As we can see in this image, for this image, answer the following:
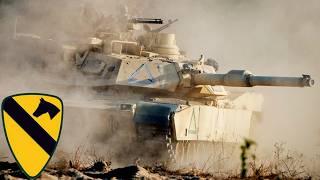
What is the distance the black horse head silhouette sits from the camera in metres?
3.47

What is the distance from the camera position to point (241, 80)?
35.7 feet

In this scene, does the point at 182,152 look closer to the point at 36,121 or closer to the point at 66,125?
the point at 66,125

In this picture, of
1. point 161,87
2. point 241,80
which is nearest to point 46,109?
point 161,87

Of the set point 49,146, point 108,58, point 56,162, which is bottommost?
point 56,162

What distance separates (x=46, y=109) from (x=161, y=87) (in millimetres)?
7345

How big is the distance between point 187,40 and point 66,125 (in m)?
12.8

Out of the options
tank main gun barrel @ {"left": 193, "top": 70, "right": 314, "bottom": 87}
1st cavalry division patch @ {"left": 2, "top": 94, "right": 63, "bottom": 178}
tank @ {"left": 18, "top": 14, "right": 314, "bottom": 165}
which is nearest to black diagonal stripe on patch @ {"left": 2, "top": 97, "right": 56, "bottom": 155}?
1st cavalry division patch @ {"left": 2, "top": 94, "right": 63, "bottom": 178}

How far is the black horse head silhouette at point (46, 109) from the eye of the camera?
3471 millimetres

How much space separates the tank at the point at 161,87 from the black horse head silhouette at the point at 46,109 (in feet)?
19.7

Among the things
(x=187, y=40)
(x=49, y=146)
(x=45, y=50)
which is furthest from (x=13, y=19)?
(x=187, y=40)

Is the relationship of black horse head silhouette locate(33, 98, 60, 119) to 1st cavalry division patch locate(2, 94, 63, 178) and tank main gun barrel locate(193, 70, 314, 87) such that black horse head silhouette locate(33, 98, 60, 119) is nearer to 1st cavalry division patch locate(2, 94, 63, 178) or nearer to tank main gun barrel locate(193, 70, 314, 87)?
1st cavalry division patch locate(2, 94, 63, 178)

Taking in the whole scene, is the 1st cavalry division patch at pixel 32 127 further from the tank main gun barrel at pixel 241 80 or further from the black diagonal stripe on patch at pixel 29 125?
the tank main gun barrel at pixel 241 80

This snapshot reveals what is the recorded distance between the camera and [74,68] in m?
10.8

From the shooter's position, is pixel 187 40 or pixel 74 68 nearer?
pixel 74 68
